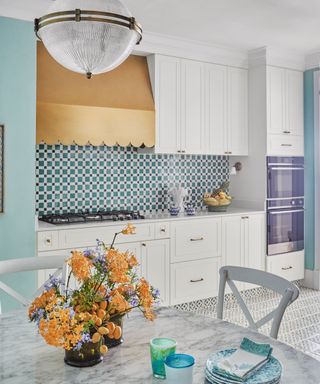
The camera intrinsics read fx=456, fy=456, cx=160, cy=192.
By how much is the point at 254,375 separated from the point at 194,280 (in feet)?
10.5

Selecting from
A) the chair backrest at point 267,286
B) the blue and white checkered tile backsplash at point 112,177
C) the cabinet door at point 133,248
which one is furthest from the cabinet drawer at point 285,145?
the chair backrest at point 267,286

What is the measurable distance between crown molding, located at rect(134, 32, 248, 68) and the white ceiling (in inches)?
3.5

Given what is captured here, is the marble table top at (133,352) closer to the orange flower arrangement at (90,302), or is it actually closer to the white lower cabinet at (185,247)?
the orange flower arrangement at (90,302)

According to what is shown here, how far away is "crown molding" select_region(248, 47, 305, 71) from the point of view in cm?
509

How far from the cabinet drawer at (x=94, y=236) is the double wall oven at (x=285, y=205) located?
163cm

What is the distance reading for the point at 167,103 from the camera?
4.63 meters

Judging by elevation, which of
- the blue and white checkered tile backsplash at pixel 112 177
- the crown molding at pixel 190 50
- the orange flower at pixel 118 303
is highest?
the crown molding at pixel 190 50

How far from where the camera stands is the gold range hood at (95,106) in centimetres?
397

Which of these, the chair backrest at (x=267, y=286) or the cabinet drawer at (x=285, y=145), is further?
the cabinet drawer at (x=285, y=145)

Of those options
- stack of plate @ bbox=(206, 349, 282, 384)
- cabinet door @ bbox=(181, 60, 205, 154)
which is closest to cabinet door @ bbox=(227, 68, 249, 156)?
cabinet door @ bbox=(181, 60, 205, 154)

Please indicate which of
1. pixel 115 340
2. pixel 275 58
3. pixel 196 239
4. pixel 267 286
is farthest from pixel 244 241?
pixel 115 340

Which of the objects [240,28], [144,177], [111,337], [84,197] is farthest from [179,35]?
[111,337]

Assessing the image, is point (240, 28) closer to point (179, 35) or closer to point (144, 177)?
point (179, 35)

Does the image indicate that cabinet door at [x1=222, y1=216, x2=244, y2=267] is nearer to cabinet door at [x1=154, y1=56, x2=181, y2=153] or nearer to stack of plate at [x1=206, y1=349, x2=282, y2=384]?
cabinet door at [x1=154, y1=56, x2=181, y2=153]
